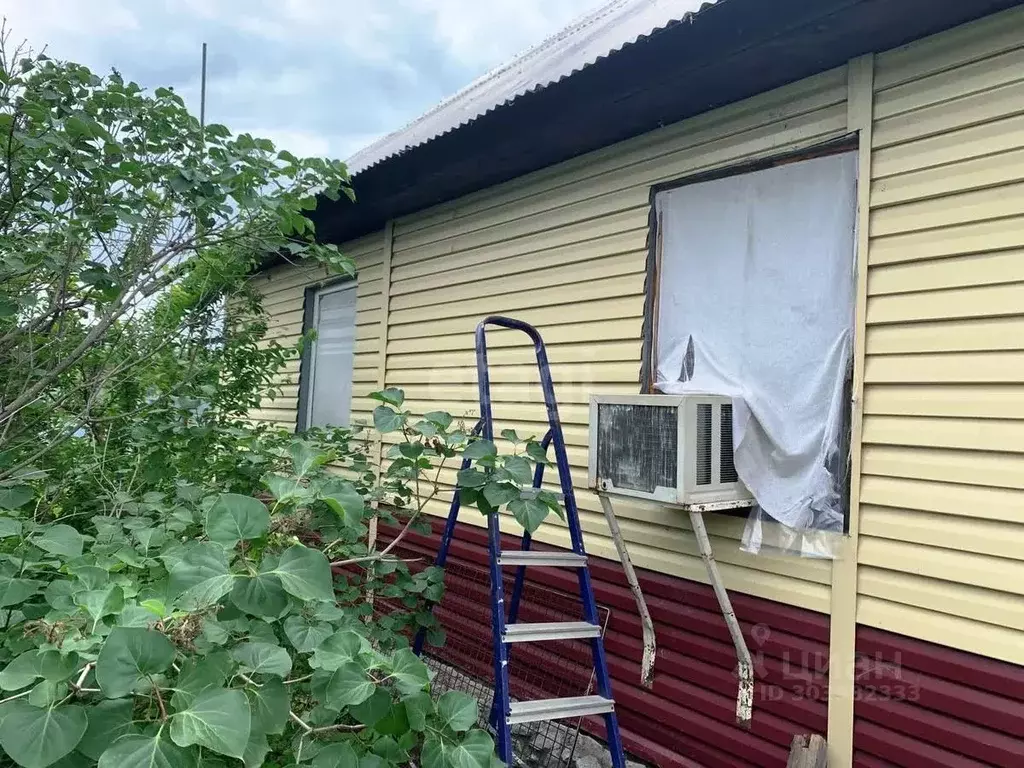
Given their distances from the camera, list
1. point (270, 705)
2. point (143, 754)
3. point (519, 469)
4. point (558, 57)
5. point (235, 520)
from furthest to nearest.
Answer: point (558, 57), point (519, 469), point (235, 520), point (270, 705), point (143, 754)

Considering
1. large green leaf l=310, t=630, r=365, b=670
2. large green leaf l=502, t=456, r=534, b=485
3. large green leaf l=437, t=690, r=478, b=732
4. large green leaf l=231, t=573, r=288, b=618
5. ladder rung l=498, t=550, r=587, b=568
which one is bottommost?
large green leaf l=437, t=690, r=478, b=732

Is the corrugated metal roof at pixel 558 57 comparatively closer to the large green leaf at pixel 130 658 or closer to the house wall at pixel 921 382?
the house wall at pixel 921 382

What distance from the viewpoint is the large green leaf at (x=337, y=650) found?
5.40 feet

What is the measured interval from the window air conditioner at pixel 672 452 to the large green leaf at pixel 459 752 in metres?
1.31

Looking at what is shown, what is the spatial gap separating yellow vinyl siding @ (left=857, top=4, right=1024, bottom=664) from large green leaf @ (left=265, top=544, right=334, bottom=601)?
2047 millimetres

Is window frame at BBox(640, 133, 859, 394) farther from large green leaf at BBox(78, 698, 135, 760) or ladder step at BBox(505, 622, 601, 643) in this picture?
large green leaf at BBox(78, 698, 135, 760)

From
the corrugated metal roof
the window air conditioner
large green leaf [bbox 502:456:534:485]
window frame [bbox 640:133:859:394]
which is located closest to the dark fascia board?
the corrugated metal roof

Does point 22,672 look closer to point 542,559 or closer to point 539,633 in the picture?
point 539,633

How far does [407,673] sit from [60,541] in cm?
103

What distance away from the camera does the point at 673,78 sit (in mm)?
3135

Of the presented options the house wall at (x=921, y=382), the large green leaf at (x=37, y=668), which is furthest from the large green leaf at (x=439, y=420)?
the large green leaf at (x=37, y=668)

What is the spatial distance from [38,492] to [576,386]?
8.93 feet

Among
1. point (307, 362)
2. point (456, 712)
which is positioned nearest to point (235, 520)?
point (456, 712)

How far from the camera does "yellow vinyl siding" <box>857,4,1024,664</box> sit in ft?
7.68
